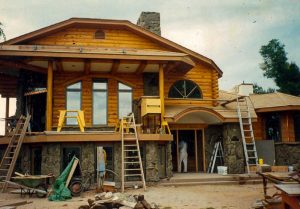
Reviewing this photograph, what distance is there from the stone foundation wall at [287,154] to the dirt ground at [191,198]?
566cm

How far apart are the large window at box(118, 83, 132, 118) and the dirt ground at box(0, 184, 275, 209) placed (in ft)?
15.4

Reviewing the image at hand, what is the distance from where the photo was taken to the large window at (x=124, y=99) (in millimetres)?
16094

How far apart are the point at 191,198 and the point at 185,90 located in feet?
27.6

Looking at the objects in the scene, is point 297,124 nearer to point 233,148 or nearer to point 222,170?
point 233,148

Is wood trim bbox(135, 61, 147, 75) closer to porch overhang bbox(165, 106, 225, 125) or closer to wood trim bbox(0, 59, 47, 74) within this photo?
porch overhang bbox(165, 106, 225, 125)

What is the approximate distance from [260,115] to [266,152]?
2.51 m

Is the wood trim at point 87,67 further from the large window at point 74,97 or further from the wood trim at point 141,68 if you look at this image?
the wood trim at point 141,68

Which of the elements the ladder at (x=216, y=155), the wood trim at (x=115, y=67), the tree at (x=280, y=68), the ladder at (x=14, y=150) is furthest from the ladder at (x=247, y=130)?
the tree at (x=280, y=68)

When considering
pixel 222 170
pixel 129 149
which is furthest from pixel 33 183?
pixel 222 170

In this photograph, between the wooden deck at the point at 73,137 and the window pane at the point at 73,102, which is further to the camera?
the window pane at the point at 73,102

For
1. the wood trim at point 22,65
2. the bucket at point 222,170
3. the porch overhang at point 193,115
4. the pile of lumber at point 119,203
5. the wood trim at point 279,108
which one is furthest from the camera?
the wood trim at point 279,108

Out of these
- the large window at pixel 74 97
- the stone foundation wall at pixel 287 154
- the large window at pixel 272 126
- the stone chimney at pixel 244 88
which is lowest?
the stone foundation wall at pixel 287 154

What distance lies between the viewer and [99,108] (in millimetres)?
15836

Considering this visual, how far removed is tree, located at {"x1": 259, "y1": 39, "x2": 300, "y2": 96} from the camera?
102ft
